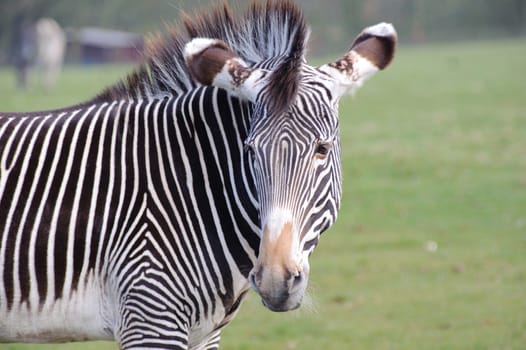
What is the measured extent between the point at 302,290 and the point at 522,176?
11.3 meters

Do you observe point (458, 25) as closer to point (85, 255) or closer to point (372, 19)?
point (372, 19)

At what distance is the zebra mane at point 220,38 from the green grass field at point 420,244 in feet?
3.66

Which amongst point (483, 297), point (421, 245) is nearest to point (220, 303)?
point (483, 297)

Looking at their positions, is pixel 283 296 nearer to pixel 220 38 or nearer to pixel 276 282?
pixel 276 282

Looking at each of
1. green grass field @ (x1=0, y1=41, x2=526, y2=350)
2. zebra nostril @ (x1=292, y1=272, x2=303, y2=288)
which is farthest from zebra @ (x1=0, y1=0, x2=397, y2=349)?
green grass field @ (x1=0, y1=41, x2=526, y2=350)

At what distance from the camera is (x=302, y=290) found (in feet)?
10.2

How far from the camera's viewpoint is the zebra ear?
3.48 meters

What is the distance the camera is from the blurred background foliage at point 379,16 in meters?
54.2

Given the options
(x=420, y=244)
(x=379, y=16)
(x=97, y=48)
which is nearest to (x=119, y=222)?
(x=420, y=244)

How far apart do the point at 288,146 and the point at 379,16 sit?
54.8 m

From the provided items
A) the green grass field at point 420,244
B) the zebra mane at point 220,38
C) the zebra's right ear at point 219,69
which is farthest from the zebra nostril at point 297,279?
the zebra mane at point 220,38

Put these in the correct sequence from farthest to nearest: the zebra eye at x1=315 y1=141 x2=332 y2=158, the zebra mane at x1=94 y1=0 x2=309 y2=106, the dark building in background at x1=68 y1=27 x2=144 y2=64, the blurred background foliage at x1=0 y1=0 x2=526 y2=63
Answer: the dark building in background at x1=68 y1=27 x2=144 y2=64
the blurred background foliage at x1=0 y1=0 x2=526 y2=63
the zebra mane at x1=94 y1=0 x2=309 y2=106
the zebra eye at x1=315 y1=141 x2=332 y2=158

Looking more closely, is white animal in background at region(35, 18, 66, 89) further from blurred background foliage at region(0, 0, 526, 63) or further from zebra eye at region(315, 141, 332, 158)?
zebra eye at region(315, 141, 332, 158)

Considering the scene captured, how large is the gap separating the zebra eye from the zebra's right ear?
0.35 metres
